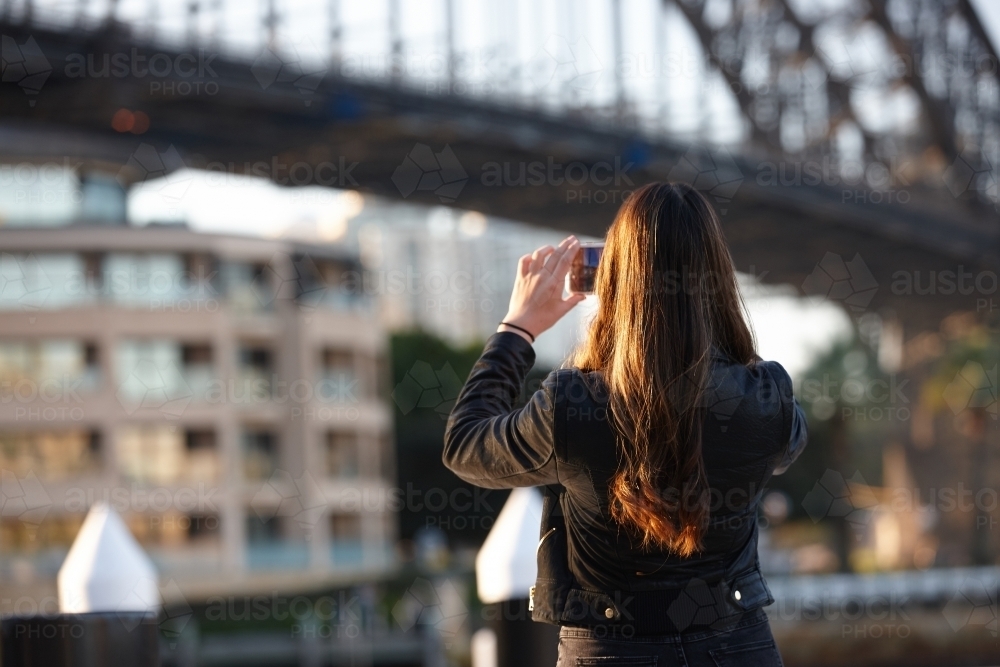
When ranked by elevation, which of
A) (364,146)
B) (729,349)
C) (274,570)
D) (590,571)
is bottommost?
(274,570)

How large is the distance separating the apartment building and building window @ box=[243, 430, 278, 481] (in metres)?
0.04

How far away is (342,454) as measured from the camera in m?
42.8

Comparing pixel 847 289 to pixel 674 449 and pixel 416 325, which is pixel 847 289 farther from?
pixel 674 449

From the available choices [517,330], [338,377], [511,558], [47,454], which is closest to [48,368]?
[47,454]

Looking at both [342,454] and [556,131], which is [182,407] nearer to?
[342,454]

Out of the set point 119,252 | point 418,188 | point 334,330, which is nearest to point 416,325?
point 334,330

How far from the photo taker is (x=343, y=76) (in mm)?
20047

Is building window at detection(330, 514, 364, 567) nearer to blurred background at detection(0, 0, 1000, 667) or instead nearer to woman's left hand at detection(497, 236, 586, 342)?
blurred background at detection(0, 0, 1000, 667)

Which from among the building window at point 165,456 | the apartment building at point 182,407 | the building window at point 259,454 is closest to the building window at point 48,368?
the apartment building at point 182,407

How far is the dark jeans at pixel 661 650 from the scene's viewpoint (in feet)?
6.39

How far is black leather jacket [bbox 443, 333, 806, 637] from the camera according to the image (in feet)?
6.32

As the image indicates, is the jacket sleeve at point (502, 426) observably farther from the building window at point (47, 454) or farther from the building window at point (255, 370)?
the building window at point (255, 370)

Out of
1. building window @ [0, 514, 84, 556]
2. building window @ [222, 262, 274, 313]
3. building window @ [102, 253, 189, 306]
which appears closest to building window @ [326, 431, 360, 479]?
building window @ [222, 262, 274, 313]

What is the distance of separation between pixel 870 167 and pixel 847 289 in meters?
3.27
